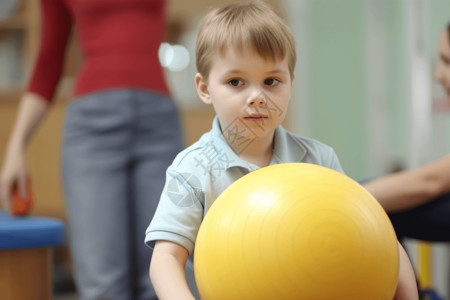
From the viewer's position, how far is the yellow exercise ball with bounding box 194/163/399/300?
2.68ft

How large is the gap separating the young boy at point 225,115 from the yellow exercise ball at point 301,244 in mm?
115

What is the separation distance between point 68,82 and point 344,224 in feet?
11.3

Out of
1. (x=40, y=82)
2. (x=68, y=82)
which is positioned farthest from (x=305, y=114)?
(x=40, y=82)

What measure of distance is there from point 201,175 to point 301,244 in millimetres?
267

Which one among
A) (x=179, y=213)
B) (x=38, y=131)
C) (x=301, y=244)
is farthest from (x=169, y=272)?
(x=38, y=131)

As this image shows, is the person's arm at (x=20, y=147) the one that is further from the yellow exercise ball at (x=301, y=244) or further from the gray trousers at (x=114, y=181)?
the yellow exercise ball at (x=301, y=244)

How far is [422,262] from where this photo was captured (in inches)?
93.1

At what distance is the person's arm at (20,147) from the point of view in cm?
154

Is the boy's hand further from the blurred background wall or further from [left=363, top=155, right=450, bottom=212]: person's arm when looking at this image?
the blurred background wall

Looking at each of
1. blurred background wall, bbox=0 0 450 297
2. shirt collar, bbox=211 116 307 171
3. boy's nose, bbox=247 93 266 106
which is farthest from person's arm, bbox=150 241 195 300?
blurred background wall, bbox=0 0 450 297

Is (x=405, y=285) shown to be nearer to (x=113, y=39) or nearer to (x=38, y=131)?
(x=113, y=39)

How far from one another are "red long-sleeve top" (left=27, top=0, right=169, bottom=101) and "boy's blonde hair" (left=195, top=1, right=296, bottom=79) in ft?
1.60

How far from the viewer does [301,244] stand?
0.82 meters

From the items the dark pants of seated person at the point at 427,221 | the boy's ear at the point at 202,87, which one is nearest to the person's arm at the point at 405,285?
the boy's ear at the point at 202,87
